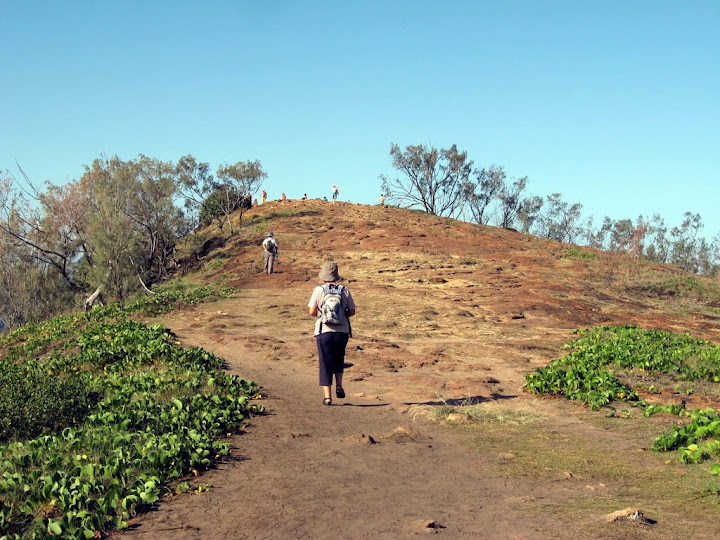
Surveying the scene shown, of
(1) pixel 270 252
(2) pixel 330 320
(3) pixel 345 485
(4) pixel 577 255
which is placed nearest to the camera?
(3) pixel 345 485

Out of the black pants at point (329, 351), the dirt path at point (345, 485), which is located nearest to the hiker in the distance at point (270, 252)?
the dirt path at point (345, 485)

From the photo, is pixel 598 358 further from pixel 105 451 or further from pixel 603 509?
pixel 105 451

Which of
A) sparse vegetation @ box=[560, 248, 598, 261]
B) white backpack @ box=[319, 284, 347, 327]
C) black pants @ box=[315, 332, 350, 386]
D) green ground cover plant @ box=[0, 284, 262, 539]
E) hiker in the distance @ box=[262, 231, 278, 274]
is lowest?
green ground cover plant @ box=[0, 284, 262, 539]

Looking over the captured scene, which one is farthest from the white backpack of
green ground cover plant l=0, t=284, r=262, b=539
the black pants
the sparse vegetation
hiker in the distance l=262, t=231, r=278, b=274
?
the sparse vegetation

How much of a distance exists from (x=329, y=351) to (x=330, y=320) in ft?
1.31

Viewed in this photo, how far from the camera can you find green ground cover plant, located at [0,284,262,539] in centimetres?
500

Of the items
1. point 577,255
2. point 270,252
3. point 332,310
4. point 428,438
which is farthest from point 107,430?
point 577,255

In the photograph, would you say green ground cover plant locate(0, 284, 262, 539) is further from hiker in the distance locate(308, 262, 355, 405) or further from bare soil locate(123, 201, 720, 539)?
hiker in the distance locate(308, 262, 355, 405)

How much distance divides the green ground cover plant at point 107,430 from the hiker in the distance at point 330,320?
1.06 metres

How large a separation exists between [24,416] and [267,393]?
10.7 feet

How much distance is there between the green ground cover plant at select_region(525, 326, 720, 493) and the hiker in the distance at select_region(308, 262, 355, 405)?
3067 millimetres

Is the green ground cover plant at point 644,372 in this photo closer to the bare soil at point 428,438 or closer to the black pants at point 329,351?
the bare soil at point 428,438

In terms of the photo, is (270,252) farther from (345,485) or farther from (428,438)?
(345,485)

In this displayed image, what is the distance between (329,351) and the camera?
870 cm
